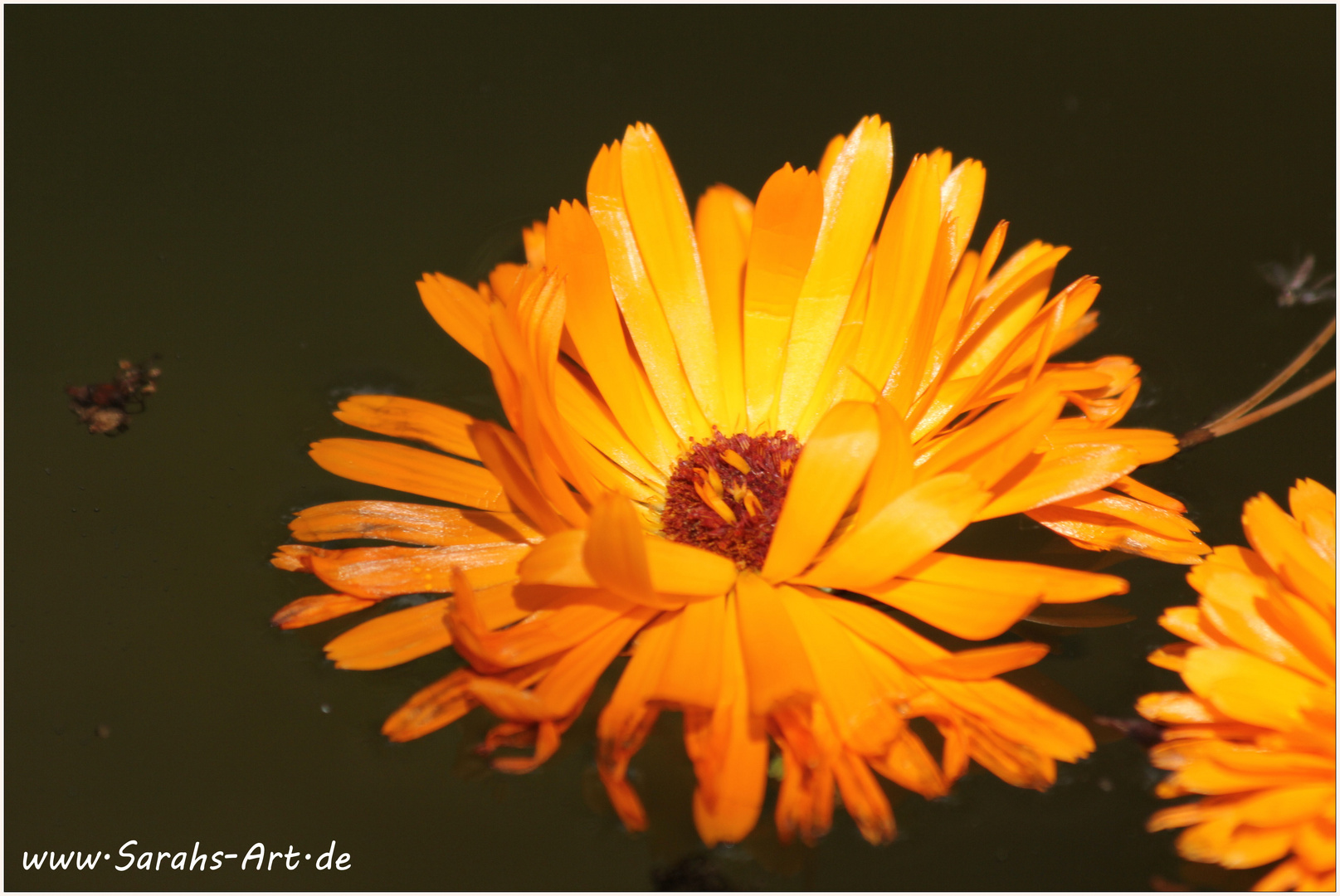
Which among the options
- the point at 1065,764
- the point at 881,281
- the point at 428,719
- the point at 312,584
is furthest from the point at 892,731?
the point at 312,584

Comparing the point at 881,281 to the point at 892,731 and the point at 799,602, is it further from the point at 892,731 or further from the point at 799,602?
the point at 892,731

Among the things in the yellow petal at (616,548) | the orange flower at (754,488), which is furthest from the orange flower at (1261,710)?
the yellow petal at (616,548)

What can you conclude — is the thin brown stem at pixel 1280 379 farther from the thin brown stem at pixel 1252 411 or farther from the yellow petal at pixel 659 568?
the yellow petal at pixel 659 568

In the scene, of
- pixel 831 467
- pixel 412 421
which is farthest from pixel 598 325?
pixel 831 467

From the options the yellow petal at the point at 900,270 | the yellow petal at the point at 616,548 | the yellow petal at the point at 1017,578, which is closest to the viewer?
the yellow petal at the point at 616,548

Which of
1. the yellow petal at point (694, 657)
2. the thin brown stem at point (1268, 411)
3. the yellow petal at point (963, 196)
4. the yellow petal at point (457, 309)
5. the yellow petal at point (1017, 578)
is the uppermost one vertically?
the yellow petal at point (963, 196)

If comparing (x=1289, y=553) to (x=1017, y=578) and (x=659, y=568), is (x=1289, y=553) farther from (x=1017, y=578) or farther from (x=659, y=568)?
(x=659, y=568)
